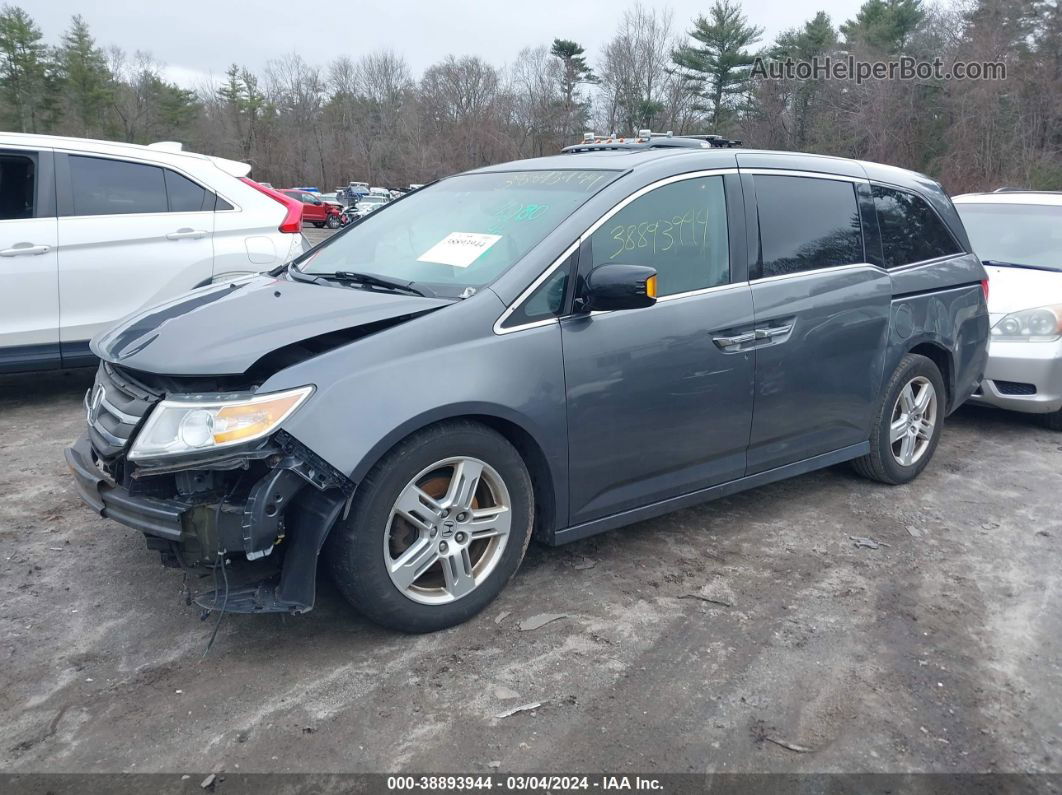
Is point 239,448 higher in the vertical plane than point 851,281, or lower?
lower

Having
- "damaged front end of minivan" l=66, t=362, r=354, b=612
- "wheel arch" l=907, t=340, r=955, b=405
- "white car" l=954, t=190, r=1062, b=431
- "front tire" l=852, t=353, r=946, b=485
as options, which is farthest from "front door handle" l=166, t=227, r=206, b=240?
"white car" l=954, t=190, r=1062, b=431

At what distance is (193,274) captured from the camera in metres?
6.15

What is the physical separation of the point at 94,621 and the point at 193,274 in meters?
3.44

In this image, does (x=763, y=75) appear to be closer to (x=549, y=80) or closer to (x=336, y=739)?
(x=549, y=80)

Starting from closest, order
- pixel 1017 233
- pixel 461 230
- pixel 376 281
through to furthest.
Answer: pixel 376 281 < pixel 461 230 < pixel 1017 233

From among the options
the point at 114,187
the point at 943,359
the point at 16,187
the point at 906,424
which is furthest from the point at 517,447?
the point at 16,187

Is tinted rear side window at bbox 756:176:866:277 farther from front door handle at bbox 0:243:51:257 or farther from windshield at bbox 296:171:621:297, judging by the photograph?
front door handle at bbox 0:243:51:257

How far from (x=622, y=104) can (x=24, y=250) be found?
51369mm

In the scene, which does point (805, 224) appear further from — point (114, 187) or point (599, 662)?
point (114, 187)

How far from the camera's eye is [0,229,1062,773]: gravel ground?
2580mm

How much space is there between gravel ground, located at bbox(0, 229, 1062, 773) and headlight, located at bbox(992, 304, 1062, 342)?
2.23 m

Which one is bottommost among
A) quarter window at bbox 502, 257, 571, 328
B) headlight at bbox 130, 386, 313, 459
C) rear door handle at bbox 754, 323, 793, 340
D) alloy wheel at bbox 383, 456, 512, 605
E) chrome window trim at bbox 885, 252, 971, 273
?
alloy wheel at bbox 383, 456, 512, 605

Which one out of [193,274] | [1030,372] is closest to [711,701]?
[1030,372]

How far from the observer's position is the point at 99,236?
5.81 m
